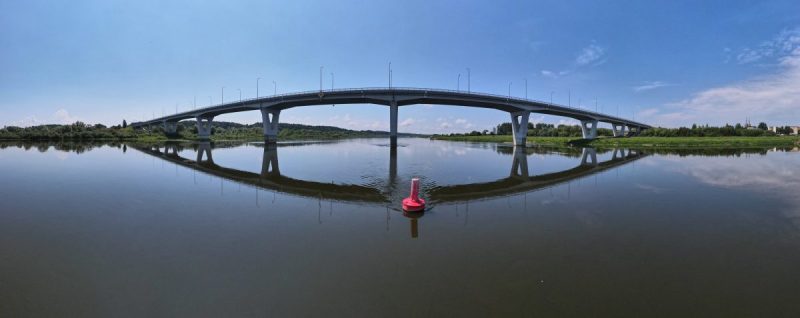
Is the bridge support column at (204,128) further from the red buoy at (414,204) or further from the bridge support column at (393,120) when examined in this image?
the red buoy at (414,204)

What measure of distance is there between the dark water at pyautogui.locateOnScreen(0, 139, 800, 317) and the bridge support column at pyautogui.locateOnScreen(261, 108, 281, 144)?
206 ft

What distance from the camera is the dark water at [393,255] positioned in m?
5.04

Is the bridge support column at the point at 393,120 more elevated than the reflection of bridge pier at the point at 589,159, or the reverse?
the bridge support column at the point at 393,120

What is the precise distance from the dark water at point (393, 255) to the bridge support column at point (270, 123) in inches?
2473

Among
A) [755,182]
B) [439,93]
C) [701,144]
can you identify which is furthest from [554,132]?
[755,182]

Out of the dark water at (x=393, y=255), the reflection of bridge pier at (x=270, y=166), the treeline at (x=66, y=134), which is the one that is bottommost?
the dark water at (x=393, y=255)

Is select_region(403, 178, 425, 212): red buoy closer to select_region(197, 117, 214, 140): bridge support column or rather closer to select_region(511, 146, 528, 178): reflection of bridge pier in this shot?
select_region(511, 146, 528, 178): reflection of bridge pier

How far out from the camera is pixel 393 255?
280 inches

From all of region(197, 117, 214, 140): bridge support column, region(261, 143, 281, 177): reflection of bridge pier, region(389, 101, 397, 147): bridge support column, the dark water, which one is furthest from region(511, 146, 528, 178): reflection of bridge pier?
region(197, 117, 214, 140): bridge support column

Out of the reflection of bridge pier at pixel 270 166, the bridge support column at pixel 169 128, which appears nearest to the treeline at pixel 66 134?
the bridge support column at pixel 169 128

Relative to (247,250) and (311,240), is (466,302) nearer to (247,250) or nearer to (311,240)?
(311,240)

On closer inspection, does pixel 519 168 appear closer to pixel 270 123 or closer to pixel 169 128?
pixel 270 123

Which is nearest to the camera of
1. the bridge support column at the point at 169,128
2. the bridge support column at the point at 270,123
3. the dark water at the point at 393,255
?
the dark water at the point at 393,255

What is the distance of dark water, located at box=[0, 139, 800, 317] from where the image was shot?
5.04 metres
